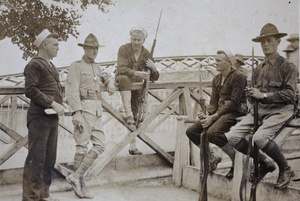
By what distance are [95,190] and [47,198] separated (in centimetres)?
77

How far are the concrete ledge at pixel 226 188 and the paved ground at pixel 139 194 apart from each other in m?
0.12

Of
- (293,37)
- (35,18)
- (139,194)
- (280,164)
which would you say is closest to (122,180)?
(139,194)

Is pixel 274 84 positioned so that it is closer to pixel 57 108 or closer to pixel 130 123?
pixel 130 123

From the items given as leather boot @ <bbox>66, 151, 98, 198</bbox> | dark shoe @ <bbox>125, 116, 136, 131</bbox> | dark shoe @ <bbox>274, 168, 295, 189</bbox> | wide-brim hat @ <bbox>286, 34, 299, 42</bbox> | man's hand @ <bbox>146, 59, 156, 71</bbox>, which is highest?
wide-brim hat @ <bbox>286, 34, 299, 42</bbox>

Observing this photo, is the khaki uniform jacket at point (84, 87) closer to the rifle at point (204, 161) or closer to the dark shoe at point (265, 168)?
the rifle at point (204, 161)

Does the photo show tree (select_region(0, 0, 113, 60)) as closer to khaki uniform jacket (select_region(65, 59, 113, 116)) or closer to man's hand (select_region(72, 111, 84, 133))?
khaki uniform jacket (select_region(65, 59, 113, 116))

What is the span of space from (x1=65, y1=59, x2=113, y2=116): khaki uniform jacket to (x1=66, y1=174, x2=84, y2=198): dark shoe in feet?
2.61

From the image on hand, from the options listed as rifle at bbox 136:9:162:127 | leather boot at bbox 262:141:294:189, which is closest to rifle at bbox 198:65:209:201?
leather boot at bbox 262:141:294:189

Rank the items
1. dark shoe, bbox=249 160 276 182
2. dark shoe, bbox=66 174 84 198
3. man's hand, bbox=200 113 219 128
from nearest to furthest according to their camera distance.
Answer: dark shoe, bbox=249 160 276 182 → dark shoe, bbox=66 174 84 198 → man's hand, bbox=200 113 219 128

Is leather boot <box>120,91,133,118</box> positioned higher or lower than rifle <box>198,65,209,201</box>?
higher

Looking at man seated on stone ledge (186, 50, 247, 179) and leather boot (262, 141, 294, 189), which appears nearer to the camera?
leather boot (262, 141, 294, 189)

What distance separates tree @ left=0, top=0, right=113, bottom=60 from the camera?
13.4 ft

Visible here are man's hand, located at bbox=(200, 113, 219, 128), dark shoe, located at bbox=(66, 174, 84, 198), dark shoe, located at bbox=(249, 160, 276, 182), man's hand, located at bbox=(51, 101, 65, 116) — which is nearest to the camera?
man's hand, located at bbox=(51, 101, 65, 116)

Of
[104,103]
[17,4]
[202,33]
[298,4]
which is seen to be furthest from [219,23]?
[17,4]
